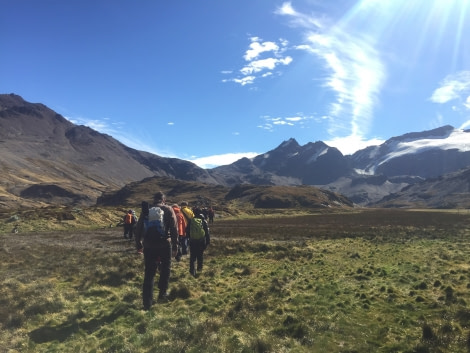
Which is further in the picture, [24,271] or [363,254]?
[363,254]

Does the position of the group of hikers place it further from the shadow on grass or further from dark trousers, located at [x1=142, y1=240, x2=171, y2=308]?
the shadow on grass

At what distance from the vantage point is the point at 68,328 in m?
9.63

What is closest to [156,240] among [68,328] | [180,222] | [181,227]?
[68,328]

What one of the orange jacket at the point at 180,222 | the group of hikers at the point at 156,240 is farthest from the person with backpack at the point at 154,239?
the orange jacket at the point at 180,222

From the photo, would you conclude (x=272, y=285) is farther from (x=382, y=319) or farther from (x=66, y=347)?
(x=66, y=347)

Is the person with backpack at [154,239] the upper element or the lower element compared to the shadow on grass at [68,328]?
upper

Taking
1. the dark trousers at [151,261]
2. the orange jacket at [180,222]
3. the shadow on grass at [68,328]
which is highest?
the orange jacket at [180,222]

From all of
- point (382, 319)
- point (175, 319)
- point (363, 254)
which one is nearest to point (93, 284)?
point (175, 319)

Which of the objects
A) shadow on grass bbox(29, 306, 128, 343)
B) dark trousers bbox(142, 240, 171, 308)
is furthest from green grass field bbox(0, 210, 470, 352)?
dark trousers bbox(142, 240, 171, 308)

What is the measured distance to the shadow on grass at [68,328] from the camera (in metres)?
9.05

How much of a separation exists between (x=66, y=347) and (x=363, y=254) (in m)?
20.2

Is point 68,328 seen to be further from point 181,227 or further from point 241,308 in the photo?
point 181,227

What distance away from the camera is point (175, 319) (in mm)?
10031

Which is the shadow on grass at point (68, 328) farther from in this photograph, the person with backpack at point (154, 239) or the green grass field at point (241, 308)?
the person with backpack at point (154, 239)
